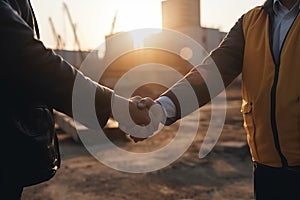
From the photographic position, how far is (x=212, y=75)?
92.0 inches

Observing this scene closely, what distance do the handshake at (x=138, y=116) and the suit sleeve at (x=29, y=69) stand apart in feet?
1.39

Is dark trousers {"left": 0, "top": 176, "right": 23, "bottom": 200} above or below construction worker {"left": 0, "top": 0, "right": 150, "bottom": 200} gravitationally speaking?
below

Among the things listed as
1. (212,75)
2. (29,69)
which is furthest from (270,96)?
(29,69)

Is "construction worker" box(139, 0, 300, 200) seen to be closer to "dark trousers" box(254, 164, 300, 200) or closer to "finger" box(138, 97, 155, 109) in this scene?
"dark trousers" box(254, 164, 300, 200)

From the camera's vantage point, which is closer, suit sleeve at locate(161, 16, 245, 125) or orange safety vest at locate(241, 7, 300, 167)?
orange safety vest at locate(241, 7, 300, 167)

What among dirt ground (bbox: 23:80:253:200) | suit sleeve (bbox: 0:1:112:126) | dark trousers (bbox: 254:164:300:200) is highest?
suit sleeve (bbox: 0:1:112:126)

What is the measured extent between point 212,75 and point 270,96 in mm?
581

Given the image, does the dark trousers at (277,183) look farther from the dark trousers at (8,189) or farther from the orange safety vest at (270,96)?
the dark trousers at (8,189)

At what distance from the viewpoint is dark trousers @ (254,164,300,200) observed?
1.84 meters

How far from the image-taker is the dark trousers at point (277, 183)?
184 cm

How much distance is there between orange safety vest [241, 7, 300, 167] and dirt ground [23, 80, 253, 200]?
3851 millimetres

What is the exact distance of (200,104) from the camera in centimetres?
240

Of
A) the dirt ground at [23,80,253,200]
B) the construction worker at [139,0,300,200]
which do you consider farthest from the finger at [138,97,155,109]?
the dirt ground at [23,80,253,200]

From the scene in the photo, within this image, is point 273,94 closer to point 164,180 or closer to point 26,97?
point 26,97
